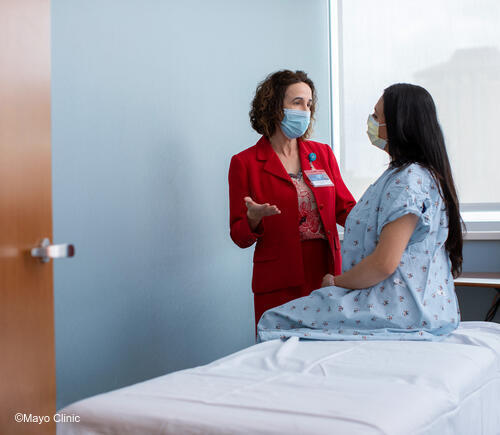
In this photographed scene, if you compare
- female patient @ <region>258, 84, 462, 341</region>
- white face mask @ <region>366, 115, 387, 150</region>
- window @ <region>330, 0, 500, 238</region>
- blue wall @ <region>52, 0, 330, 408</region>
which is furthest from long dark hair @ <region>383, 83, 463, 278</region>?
window @ <region>330, 0, 500, 238</region>

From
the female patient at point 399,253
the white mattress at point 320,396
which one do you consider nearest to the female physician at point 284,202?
the female patient at point 399,253

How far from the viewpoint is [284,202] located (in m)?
2.49

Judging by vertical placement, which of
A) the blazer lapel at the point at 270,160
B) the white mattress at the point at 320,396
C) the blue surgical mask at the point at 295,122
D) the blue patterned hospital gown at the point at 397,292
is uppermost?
the blue surgical mask at the point at 295,122

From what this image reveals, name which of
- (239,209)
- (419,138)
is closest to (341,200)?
(239,209)

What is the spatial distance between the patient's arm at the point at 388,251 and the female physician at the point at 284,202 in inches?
25.1

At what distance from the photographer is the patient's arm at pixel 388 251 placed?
1748 mm

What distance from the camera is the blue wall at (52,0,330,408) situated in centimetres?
212

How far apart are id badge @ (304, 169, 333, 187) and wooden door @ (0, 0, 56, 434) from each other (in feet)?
4.56

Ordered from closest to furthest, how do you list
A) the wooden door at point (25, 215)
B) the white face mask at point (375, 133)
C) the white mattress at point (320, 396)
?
the white mattress at point (320, 396) → the wooden door at point (25, 215) → the white face mask at point (375, 133)

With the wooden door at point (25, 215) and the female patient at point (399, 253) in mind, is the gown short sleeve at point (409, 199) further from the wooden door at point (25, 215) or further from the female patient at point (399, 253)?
the wooden door at point (25, 215)

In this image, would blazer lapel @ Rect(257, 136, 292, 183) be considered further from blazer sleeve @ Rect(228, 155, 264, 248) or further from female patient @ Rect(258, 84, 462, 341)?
female patient @ Rect(258, 84, 462, 341)

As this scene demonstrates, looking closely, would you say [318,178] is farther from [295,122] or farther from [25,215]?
[25,215]

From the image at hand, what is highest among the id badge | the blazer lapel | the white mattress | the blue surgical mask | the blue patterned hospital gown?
the blue surgical mask

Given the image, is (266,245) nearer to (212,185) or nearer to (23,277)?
(212,185)
